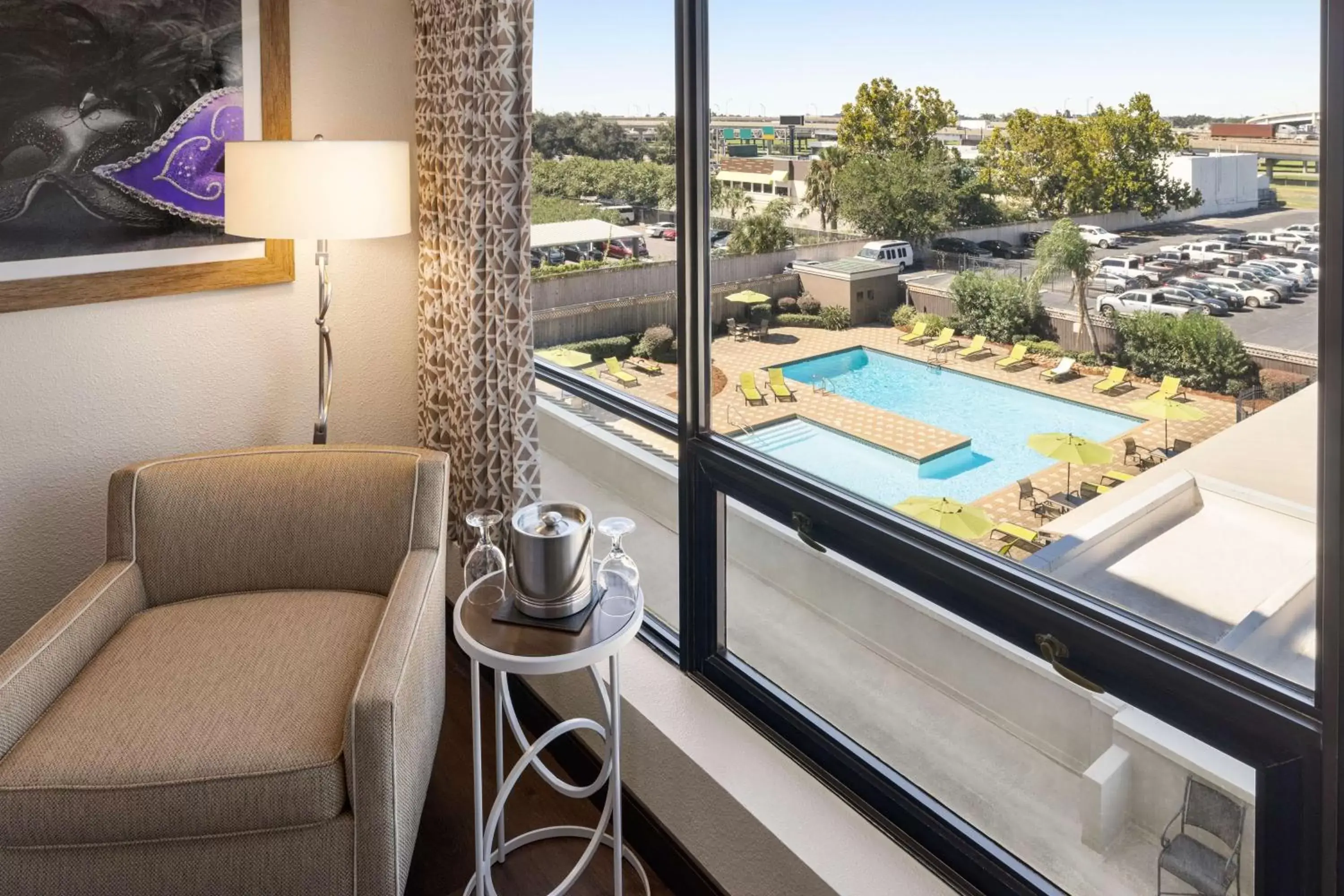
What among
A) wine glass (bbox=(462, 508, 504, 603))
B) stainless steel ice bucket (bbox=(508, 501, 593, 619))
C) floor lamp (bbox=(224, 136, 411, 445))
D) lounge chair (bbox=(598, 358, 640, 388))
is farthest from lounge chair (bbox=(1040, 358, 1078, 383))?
floor lamp (bbox=(224, 136, 411, 445))

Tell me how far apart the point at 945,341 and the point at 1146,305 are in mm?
348

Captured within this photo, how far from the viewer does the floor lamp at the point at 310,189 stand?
2287 millimetres

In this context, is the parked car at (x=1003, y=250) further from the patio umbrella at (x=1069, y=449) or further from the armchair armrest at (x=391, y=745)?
the armchair armrest at (x=391, y=745)

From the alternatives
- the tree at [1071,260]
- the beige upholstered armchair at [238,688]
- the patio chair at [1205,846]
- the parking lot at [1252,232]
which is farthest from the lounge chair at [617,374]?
the patio chair at [1205,846]

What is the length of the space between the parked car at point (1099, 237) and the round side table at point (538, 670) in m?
1.01

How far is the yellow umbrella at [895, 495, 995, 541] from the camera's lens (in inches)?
63.5

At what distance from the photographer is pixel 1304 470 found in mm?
1175

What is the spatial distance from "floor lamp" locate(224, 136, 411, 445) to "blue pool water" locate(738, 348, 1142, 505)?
3.67 feet

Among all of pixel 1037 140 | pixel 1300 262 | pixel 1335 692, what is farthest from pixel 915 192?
pixel 1335 692

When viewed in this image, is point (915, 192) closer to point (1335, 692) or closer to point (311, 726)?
point (1335, 692)

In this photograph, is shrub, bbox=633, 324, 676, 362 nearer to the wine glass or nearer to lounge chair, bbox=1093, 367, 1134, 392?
the wine glass

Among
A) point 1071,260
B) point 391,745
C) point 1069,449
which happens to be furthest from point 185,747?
point 1071,260

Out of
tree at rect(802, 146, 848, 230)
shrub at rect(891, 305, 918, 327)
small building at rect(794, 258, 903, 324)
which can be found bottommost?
shrub at rect(891, 305, 918, 327)

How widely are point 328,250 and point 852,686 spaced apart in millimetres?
1986
